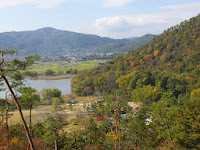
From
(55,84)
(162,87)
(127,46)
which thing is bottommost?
(55,84)

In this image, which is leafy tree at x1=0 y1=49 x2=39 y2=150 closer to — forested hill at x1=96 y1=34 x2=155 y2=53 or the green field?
the green field

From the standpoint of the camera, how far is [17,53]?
283 inches

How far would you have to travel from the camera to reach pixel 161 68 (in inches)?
1838

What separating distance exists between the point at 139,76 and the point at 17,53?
113ft

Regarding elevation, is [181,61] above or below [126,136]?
above

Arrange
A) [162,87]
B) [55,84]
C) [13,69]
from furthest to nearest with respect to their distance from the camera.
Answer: [55,84], [162,87], [13,69]

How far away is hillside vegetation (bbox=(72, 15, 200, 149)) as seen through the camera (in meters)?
11.7

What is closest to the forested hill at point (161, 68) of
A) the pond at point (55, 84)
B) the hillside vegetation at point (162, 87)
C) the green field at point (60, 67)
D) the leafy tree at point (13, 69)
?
the hillside vegetation at point (162, 87)

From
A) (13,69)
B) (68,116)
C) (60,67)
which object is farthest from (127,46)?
(13,69)

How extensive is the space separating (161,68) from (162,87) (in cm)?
1232

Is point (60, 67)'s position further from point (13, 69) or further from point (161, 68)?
point (13, 69)

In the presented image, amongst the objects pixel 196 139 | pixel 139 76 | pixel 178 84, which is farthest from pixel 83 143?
pixel 139 76

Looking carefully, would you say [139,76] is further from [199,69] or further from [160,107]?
[160,107]

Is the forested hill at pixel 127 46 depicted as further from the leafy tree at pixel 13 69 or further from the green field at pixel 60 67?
Result: the leafy tree at pixel 13 69
